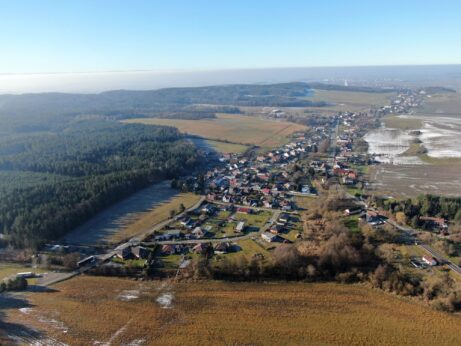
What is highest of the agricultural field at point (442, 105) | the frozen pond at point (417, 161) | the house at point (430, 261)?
the agricultural field at point (442, 105)

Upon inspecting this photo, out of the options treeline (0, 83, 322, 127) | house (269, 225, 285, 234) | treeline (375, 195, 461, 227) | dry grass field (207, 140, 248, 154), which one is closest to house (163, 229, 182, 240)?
house (269, 225, 285, 234)

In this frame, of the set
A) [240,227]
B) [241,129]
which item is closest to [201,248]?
[240,227]

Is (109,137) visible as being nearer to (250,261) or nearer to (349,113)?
(250,261)

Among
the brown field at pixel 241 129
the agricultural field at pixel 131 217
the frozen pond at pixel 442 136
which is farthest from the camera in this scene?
the brown field at pixel 241 129

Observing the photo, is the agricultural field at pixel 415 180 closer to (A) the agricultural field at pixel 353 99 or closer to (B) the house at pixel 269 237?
(B) the house at pixel 269 237

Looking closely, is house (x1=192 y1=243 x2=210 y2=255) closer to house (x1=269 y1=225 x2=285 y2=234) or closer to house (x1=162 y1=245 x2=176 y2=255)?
house (x1=162 y1=245 x2=176 y2=255)

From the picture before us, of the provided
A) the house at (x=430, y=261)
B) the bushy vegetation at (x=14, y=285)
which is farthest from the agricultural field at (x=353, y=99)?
the bushy vegetation at (x=14, y=285)

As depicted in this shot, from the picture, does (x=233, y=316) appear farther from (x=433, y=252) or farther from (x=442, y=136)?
(x=442, y=136)
